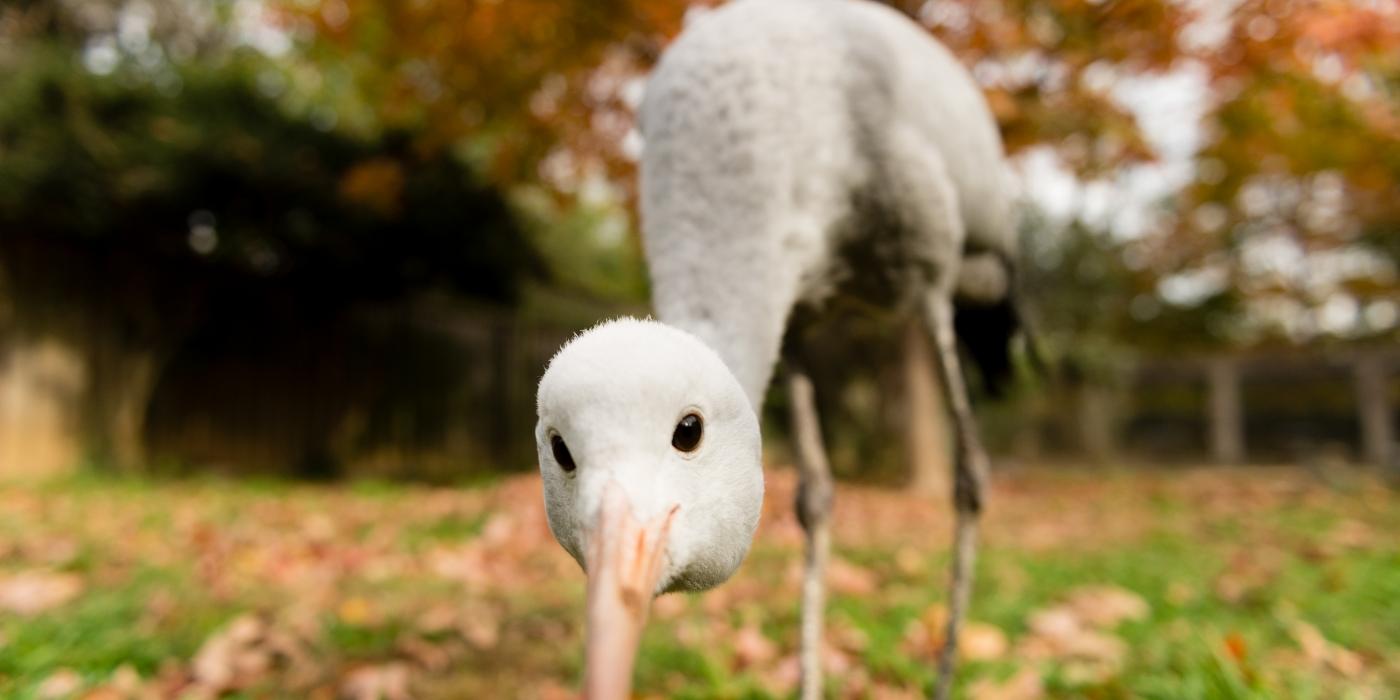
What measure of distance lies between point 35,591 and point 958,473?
3357 mm

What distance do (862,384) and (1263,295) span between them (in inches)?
329

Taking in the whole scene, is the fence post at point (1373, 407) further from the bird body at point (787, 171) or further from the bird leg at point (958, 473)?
the bird body at point (787, 171)

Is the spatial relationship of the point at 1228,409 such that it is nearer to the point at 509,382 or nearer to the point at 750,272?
the point at 509,382

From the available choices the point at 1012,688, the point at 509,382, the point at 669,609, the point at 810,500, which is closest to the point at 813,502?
the point at 810,500

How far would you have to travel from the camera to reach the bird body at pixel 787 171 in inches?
75.4

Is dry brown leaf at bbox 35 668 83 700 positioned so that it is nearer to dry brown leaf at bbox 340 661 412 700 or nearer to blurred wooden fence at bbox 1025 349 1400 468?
dry brown leaf at bbox 340 661 412 700

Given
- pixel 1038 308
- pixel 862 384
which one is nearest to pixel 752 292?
pixel 862 384

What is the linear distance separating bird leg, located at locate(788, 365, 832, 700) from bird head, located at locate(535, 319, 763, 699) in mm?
1173

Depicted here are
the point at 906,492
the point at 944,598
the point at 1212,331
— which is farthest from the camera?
the point at 1212,331

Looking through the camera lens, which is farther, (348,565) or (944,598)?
(348,565)

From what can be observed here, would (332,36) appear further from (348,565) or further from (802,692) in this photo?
(802,692)

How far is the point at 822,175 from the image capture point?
217 cm

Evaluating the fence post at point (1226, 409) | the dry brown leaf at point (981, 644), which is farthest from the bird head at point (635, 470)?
the fence post at point (1226, 409)

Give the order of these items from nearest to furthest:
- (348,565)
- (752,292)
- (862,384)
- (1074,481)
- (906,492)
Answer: (752,292), (348,565), (906,492), (1074,481), (862,384)
